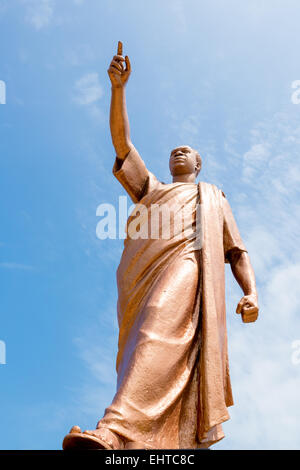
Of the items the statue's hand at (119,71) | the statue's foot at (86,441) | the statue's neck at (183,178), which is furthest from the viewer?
the statue's neck at (183,178)

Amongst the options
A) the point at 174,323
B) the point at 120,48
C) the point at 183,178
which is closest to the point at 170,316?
the point at 174,323

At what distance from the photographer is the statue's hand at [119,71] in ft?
25.6

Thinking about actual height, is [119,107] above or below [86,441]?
above

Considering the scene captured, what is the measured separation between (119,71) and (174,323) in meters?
3.05

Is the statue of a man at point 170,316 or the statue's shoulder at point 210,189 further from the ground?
the statue's shoulder at point 210,189

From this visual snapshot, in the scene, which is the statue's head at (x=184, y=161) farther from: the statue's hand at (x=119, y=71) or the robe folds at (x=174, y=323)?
the statue's hand at (x=119, y=71)

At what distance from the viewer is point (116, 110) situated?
25.6ft

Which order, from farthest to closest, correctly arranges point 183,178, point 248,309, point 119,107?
1. point 183,178
2. point 119,107
3. point 248,309

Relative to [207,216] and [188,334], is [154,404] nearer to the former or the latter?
[188,334]

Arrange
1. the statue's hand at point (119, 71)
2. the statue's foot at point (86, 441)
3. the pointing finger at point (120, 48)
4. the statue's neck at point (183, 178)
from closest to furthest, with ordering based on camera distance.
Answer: the statue's foot at point (86, 441) < the statue's hand at point (119, 71) < the pointing finger at point (120, 48) < the statue's neck at point (183, 178)

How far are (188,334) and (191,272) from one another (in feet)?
2.20

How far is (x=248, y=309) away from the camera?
7.17m

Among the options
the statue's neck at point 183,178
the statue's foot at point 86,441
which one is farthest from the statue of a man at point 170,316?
the statue's neck at point 183,178

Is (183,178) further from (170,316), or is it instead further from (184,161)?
(170,316)
